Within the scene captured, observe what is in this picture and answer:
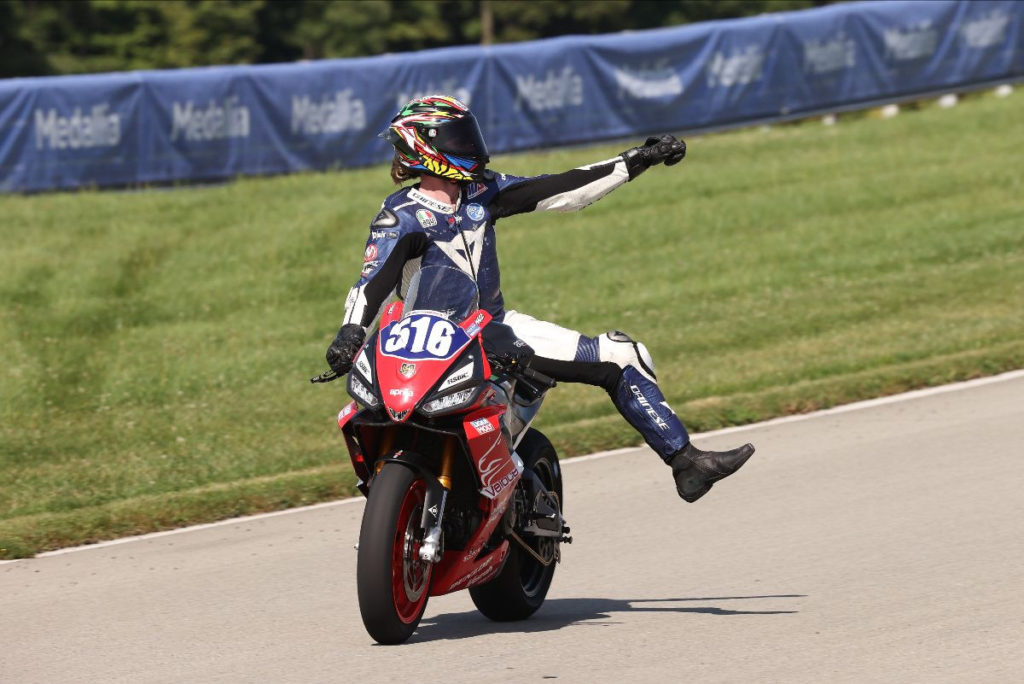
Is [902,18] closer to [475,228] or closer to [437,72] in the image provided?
[437,72]

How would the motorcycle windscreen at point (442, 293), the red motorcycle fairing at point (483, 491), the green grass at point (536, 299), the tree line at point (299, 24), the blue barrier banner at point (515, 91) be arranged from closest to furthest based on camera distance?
1. the red motorcycle fairing at point (483, 491)
2. the motorcycle windscreen at point (442, 293)
3. the green grass at point (536, 299)
4. the blue barrier banner at point (515, 91)
5. the tree line at point (299, 24)

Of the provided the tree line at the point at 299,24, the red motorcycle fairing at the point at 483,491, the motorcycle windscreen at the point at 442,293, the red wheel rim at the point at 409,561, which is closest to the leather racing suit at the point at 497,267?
the motorcycle windscreen at the point at 442,293

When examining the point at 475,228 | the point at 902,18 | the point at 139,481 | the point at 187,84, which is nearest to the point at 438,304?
the point at 475,228

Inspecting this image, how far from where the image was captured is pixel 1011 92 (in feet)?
92.7

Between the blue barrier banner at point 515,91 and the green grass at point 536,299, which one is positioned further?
the blue barrier banner at point 515,91

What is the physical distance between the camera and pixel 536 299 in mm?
16812

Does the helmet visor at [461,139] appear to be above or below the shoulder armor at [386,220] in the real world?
above

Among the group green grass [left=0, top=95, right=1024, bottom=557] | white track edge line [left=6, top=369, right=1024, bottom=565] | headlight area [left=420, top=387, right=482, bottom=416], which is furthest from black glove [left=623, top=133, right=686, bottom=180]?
green grass [left=0, top=95, right=1024, bottom=557]

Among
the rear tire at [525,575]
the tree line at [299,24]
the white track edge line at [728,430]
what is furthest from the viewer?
the tree line at [299,24]

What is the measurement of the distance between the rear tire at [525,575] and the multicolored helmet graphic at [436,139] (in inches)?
51.7

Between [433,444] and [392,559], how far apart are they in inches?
23.7

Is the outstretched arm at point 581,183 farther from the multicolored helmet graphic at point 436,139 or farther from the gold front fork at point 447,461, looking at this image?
the gold front fork at point 447,461

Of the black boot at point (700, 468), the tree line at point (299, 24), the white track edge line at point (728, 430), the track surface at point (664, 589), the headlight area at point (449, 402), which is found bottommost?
the tree line at point (299, 24)

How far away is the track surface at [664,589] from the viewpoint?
6035 mm
